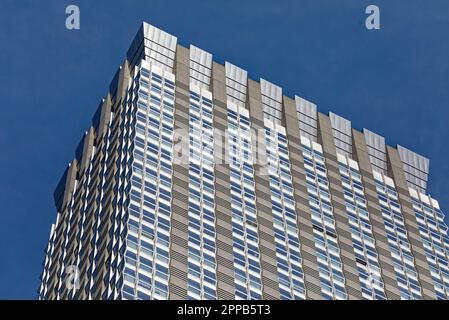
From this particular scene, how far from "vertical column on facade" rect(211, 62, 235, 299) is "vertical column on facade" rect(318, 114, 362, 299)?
541 inches

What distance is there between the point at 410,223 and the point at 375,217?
20.4 feet

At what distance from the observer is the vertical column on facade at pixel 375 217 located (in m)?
130

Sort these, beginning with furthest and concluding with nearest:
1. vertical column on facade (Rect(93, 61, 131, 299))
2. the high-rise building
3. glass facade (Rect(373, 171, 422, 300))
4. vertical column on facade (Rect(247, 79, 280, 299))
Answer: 1. glass facade (Rect(373, 171, 422, 300))
2. vertical column on facade (Rect(247, 79, 280, 299))
3. the high-rise building
4. vertical column on facade (Rect(93, 61, 131, 299))

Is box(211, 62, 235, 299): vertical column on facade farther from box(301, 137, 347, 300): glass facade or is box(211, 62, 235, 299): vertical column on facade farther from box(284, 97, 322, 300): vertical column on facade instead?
box(301, 137, 347, 300): glass facade

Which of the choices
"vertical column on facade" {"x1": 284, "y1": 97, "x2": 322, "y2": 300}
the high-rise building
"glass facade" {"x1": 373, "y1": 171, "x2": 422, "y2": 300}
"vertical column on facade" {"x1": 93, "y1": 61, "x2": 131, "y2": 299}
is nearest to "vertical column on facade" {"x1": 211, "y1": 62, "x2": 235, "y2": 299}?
the high-rise building

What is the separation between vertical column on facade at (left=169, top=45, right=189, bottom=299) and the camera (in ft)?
354

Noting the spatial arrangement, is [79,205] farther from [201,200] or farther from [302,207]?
[302,207]

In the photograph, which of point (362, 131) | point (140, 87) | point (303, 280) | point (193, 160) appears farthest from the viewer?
point (362, 131)

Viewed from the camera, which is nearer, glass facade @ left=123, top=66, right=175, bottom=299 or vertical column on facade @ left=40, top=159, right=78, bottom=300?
glass facade @ left=123, top=66, right=175, bottom=299
